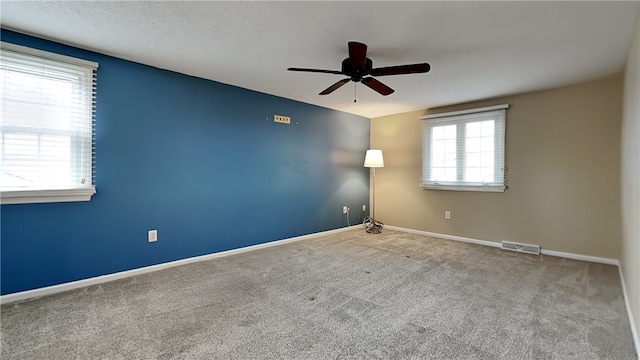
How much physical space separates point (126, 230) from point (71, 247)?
44 centimetres

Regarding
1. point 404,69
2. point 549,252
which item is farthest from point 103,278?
point 549,252

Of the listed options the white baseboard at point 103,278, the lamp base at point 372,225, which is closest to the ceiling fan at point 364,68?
the white baseboard at point 103,278

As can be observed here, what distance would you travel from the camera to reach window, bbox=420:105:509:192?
409cm

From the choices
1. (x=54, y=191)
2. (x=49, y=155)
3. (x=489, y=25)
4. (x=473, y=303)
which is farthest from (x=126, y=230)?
(x=489, y=25)

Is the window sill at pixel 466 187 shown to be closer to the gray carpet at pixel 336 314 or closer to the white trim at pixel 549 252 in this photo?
the white trim at pixel 549 252

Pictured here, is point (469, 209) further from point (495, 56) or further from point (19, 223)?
point (19, 223)

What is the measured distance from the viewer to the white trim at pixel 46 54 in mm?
2260

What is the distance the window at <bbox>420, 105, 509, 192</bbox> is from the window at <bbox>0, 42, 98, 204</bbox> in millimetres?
4594

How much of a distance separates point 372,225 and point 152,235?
3.70m

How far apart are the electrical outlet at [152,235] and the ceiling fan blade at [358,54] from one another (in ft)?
8.94

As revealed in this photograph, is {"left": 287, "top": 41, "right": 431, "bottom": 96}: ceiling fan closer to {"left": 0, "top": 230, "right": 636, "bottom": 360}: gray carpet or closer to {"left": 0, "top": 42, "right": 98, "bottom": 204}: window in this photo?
{"left": 0, "top": 230, "right": 636, "bottom": 360}: gray carpet

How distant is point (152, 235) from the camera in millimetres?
3047

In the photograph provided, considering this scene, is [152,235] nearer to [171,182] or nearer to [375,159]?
[171,182]

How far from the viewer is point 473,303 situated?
2.29 m
